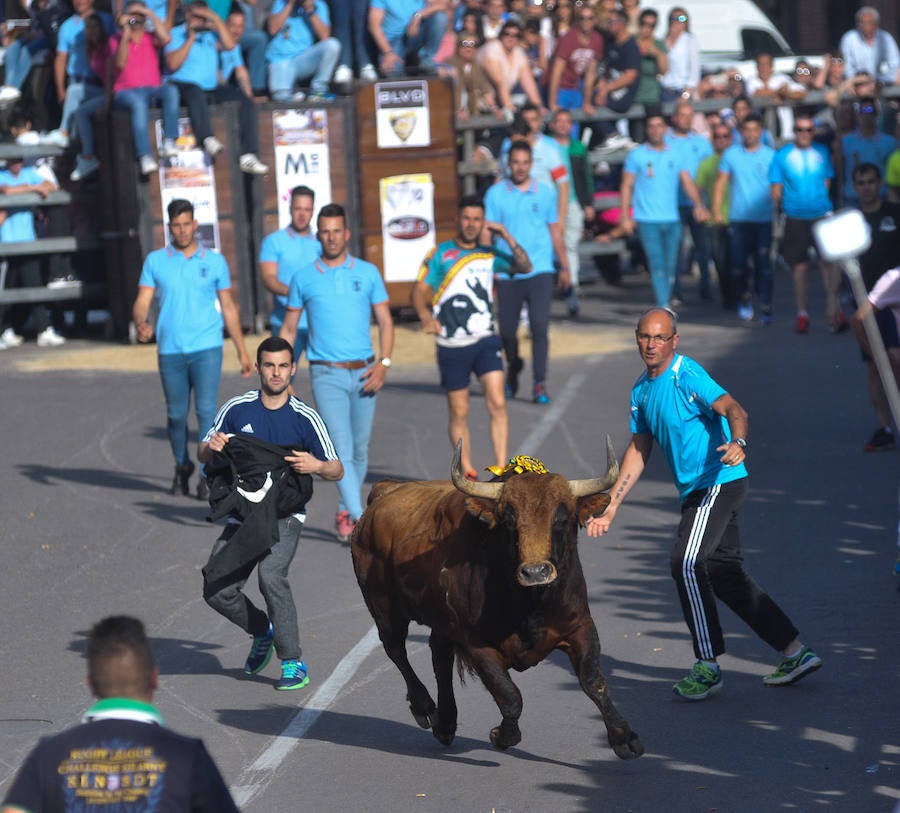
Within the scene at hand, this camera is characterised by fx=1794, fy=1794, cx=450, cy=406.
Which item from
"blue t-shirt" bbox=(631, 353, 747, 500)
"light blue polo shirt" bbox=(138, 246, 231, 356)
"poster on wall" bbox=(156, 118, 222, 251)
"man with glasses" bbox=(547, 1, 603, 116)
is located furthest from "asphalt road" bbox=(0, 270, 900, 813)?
"man with glasses" bbox=(547, 1, 603, 116)

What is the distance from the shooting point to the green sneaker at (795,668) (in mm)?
8445

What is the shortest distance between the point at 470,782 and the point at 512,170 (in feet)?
33.2

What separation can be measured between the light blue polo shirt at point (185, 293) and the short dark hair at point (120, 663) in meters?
8.80

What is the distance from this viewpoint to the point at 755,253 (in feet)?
69.3

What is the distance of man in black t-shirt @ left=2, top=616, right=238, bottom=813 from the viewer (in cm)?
438

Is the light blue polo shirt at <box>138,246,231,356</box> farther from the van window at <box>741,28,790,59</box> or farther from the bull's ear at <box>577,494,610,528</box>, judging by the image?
the van window at <box>741,28,790,59</box>

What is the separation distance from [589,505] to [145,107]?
47.6ft

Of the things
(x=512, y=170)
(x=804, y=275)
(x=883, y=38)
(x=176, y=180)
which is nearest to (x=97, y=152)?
(x=176, y=180)

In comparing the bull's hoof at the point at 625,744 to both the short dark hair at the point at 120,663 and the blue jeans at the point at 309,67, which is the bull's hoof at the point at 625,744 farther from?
the blue jeans at the point at 309,67

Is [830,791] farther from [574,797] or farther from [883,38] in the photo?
[883,38]

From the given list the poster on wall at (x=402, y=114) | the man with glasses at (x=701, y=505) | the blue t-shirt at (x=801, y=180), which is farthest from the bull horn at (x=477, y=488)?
the poster on wall at (x=402, y=114)

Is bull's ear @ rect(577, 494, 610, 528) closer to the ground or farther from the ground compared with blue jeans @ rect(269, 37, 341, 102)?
closer to the ground

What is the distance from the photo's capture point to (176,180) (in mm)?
21297

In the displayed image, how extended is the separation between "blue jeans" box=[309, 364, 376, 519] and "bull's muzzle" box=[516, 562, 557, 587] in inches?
191
